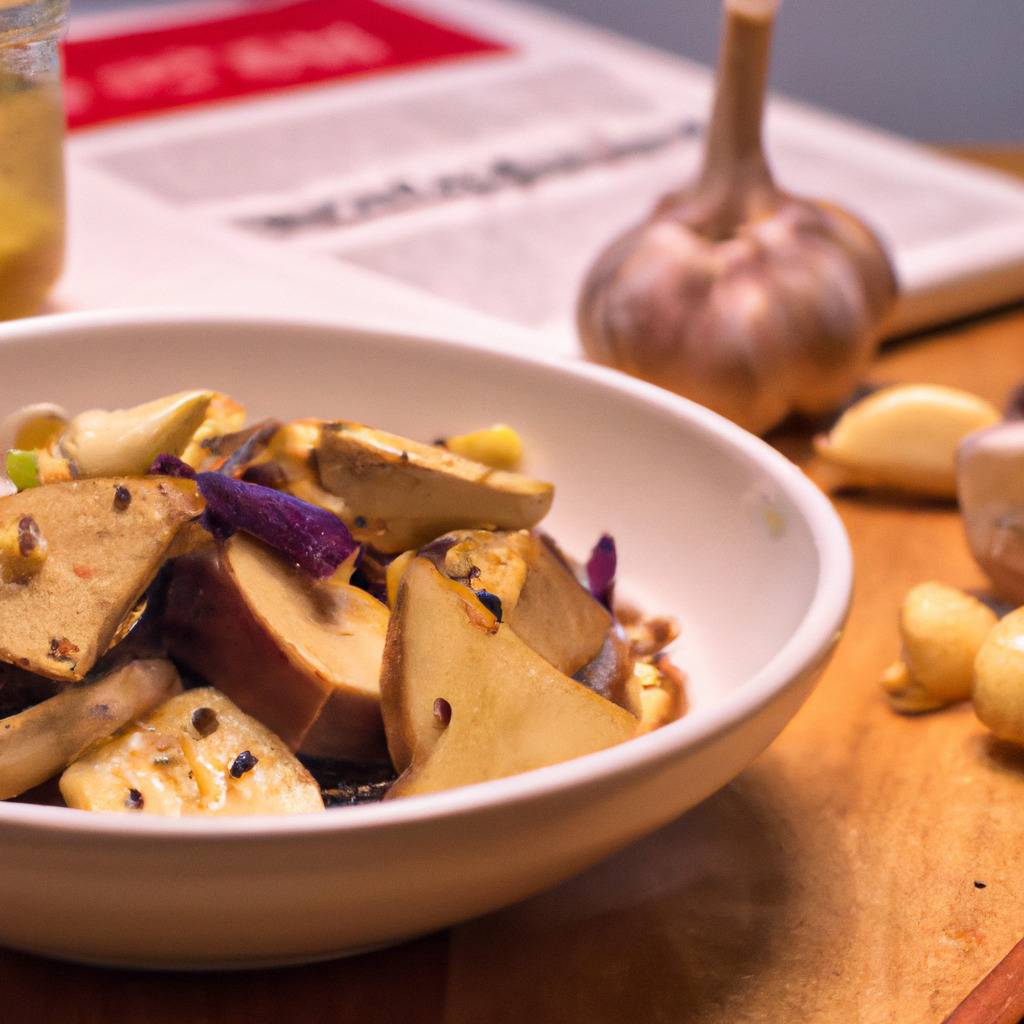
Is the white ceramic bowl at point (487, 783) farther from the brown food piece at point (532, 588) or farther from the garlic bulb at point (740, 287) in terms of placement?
the garlic bulb at point (740, 287)

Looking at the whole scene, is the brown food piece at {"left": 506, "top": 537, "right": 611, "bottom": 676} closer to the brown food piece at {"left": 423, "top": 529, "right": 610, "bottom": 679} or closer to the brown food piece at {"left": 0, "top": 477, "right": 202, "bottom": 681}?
the brown food piece at {"left": 423, "top": 529, "right": 610, "bottom": 679}

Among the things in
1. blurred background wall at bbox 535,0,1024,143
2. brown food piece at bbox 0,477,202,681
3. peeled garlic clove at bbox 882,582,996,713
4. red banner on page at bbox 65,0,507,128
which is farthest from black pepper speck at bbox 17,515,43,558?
blurred background wall at bbox 535,0,1024,143

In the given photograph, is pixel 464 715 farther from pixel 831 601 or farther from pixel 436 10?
pixel 436 10

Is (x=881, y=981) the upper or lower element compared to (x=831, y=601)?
lower

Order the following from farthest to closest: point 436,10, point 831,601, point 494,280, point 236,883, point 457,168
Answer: point 436,10 → point 457,168 → point 494,280 → point 831,601 → point 236,883

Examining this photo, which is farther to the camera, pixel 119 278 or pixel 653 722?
pixel 119 278

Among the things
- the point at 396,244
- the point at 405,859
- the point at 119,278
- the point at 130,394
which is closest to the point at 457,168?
the point at 396,244
